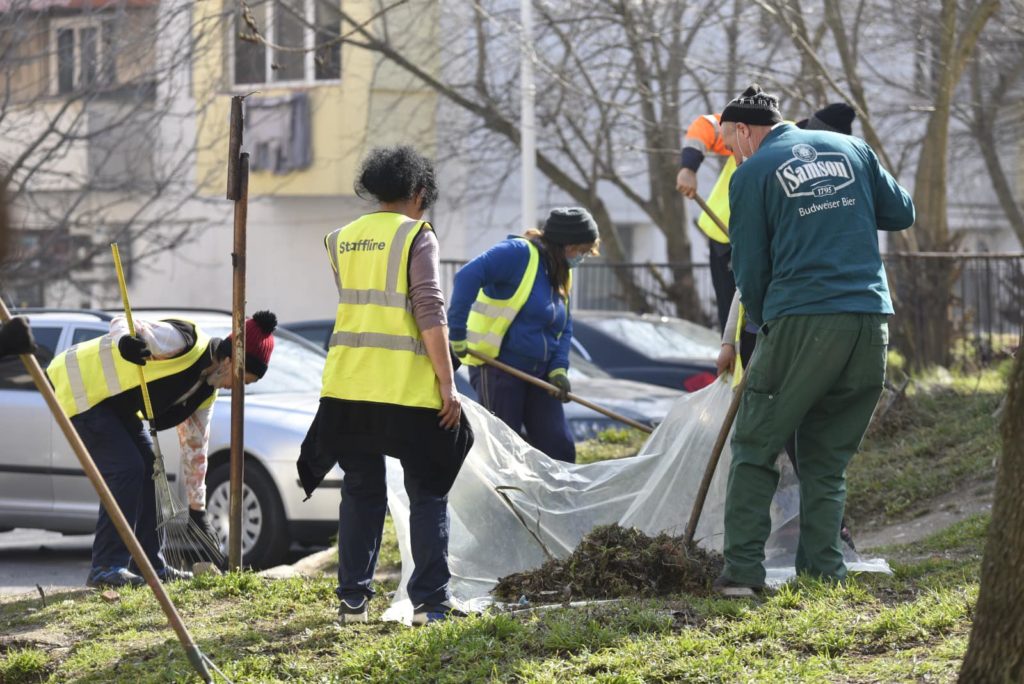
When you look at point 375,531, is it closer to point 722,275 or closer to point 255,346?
point 255,346

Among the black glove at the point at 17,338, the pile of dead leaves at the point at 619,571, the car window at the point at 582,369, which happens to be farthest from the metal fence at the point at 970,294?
the black glove at the point at 17,338

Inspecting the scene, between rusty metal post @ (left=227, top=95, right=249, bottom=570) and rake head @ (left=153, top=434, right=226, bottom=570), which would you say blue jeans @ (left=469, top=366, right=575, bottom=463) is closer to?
rusty metal post @ (left=227, top=95, right=249, bottom=570)

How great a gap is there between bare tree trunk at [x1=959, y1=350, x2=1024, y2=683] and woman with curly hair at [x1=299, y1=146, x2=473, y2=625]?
7.42 ft

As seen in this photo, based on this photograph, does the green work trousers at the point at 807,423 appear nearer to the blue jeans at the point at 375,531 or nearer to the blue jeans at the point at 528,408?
the blue jeans at the point at 375,531

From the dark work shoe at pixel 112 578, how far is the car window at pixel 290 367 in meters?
2.33

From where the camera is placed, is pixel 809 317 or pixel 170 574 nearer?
pixel 809 317

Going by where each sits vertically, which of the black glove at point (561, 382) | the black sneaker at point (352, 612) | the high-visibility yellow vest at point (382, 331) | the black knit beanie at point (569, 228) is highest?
the black knit beanie at point (569, 228)

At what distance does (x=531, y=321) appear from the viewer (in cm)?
717

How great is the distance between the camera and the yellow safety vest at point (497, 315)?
7.09 m

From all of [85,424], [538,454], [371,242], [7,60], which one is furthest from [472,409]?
[7,60]

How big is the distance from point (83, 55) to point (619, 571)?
31.6ft

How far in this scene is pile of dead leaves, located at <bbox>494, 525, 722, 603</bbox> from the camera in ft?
18.1

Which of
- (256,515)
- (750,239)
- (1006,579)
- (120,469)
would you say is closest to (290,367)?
(256,515)

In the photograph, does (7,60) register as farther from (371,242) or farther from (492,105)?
(371,242)
